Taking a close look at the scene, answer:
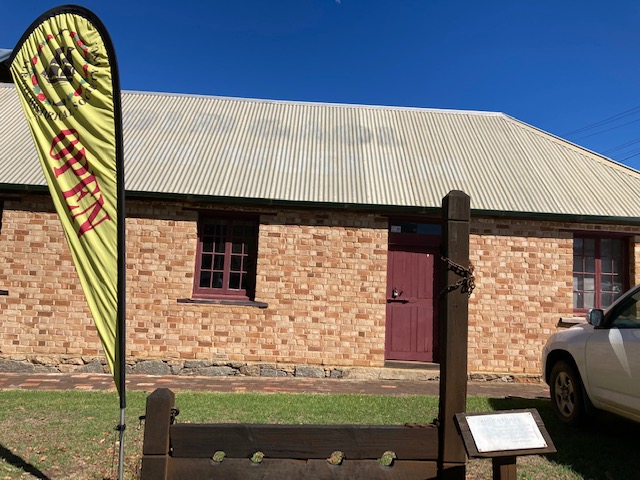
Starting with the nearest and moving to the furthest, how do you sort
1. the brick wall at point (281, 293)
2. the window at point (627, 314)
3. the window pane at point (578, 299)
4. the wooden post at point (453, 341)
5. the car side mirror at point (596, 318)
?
the wooden post at point (453, 341), the window at point (627, 314), the car side mirror at point (596, 318), the brick wall at point (281, 293), the window pane at point (578, 299)

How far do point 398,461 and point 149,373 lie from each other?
6360 millimetres

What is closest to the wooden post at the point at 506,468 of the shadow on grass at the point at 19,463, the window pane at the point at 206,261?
the shadow on grass at the point at 19,463

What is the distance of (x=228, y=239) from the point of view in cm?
895

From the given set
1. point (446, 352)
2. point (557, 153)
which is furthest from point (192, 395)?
point (557, 153)

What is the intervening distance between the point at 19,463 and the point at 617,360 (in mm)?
5493

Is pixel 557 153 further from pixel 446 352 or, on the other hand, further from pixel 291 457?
pixel 291 457

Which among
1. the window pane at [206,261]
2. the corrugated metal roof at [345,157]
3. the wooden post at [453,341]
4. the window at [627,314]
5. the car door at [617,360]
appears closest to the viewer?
the wooden post at [453,341]

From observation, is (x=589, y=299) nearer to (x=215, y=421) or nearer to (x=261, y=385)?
(x=261, y=385)

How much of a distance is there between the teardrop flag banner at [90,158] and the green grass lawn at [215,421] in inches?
52.8

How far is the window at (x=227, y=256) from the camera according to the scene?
884 cm

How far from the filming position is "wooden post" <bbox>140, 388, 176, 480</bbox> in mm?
2902

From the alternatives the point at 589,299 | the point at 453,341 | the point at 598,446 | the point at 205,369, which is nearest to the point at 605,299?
the point at 589,299

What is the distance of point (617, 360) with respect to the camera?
4754mm

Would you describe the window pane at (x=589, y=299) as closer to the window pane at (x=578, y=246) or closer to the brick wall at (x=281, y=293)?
the brick wall at (x=281, y=293)
